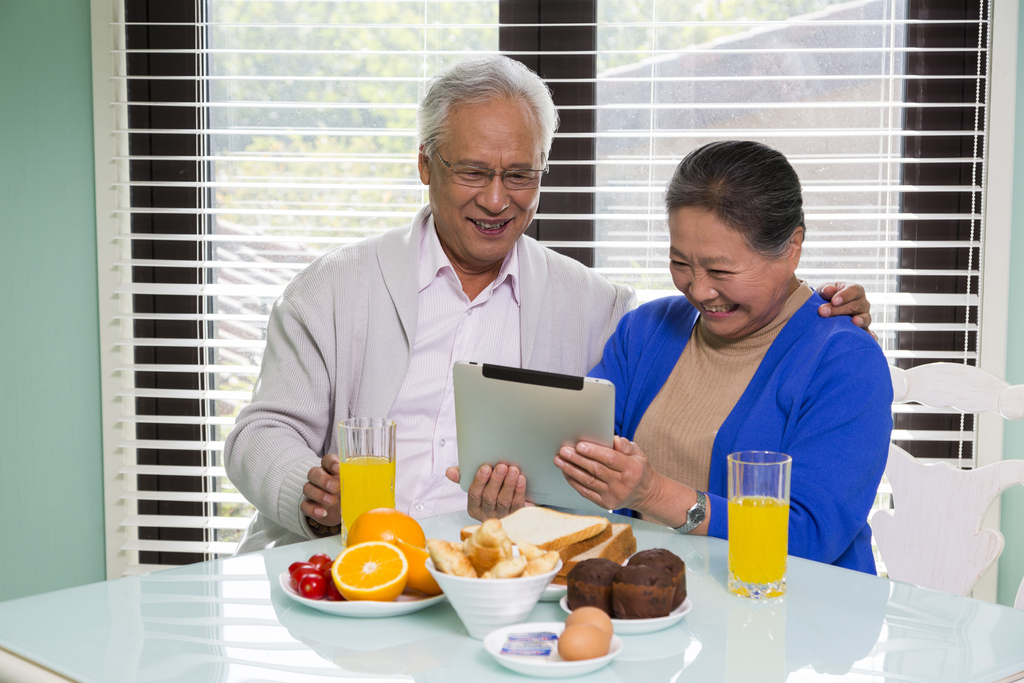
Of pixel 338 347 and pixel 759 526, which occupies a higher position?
pixel 338 347

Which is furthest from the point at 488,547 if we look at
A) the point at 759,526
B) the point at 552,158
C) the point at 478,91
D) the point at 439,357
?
the point at 552,158

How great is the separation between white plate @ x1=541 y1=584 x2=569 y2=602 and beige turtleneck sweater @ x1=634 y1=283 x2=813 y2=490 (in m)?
0.59

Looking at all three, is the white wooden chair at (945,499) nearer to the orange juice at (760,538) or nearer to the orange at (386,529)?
the orange juice at (760,538)

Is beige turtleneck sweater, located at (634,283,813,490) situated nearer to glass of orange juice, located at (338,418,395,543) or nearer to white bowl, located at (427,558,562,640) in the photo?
glass of orange juice, located at (338,418,395,543)

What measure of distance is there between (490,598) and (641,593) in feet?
0.52

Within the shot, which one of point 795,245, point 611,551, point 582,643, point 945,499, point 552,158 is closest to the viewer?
point 582,643

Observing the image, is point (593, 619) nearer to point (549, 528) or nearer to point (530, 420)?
point (549, 528)

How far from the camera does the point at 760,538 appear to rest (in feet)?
3.43

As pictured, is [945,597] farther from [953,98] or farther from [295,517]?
[953,98]

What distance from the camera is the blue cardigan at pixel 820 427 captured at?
1.32 m

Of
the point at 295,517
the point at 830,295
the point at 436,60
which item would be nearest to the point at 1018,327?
the point at 830,295

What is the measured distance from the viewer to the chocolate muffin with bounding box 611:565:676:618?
3.07 ft

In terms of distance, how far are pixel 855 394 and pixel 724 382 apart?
0.83 ft

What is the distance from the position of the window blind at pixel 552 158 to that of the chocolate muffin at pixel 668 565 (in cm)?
151
